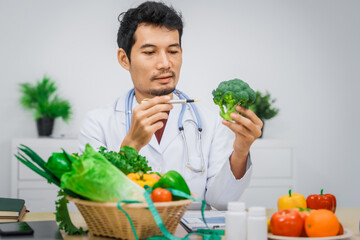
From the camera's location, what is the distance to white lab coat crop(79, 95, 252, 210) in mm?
1989

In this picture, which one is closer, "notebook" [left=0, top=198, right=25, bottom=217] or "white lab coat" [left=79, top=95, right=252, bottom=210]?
"notebook" [left=0, top=198, right=25, bottom=217]

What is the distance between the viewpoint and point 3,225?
4.14ft

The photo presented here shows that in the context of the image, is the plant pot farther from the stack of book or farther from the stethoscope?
the stack of book

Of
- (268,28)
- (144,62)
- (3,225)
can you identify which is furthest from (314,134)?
(3,225)

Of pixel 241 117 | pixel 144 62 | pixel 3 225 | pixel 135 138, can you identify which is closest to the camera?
pixel 3 225

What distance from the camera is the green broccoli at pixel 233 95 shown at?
1.55 metres

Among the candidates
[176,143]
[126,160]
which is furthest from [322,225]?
[176,143]

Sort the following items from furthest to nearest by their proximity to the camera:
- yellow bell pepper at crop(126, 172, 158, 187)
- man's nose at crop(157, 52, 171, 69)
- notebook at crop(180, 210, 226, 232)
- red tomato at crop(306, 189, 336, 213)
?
man's nose at crop(157, 52, 171, 69) → red tomato at crop(306, 189, 336, 213) → notebook at crop(180, 210, 226, 232) → yellow bell pepper at crop(126, 172, 158, 187)

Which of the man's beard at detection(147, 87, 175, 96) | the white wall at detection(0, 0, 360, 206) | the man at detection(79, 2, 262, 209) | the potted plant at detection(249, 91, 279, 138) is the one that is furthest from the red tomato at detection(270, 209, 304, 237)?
the white wall at detection(0, 0, 360, 206)

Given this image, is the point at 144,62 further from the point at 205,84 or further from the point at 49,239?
the point at 205,84

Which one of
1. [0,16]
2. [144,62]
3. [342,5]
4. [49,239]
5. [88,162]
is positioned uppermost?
[342,5]

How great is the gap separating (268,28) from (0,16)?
2.44 m

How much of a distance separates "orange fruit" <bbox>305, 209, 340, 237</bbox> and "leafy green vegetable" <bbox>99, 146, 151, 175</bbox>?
0.47 m

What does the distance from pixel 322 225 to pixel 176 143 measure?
3.53 ft
